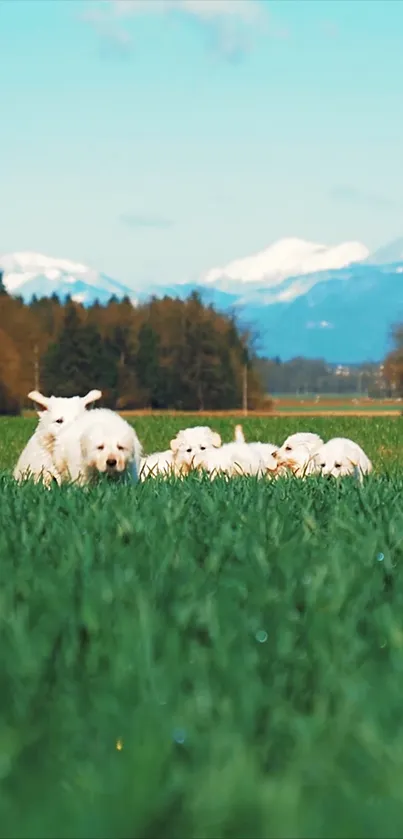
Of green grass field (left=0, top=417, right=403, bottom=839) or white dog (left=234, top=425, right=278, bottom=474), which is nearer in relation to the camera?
green grass field (left=0, top=417, right=403, bottom=839)

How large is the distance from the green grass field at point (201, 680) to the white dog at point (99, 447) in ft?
11.8

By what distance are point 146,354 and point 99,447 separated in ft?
282

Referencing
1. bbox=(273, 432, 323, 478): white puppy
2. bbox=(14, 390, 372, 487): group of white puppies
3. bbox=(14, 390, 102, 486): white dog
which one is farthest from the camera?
bbox=(273, 432, 323, 478): white puppy

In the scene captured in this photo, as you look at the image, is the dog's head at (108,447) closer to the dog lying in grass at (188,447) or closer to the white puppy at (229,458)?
the white puppy at (229,458)

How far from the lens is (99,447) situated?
344 inches

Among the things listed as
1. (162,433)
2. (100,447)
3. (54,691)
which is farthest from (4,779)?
(162,433)

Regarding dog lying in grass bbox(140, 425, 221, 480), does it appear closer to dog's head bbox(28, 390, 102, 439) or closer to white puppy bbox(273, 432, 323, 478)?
white puppy bbox(273, 432, 323, 478)

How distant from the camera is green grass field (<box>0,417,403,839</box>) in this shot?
6.88 feet

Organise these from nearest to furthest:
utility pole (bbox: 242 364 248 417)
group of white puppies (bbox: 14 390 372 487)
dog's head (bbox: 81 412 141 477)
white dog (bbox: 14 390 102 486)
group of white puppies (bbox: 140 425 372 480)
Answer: dog's head (bbox: 81 412 141 477)
group of white puppies (bbox: 14 390 372 487)
group of white puppies (bbox: 140 425 372 480)
white dog (bbox: 14 390 102 486)
utility pole (bbox: 242 364 248 417)

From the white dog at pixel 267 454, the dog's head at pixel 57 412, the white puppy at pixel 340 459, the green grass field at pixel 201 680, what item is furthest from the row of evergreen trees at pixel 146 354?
the green grass field at pixel 201 680

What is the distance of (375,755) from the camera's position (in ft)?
7.85

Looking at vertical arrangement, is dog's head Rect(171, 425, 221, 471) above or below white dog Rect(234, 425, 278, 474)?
above

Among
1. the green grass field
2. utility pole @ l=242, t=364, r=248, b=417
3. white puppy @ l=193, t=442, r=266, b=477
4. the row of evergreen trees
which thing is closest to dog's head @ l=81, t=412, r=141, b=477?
white puppy @ l=193, t=442, r=266, b=477

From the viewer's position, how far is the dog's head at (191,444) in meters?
11.2
